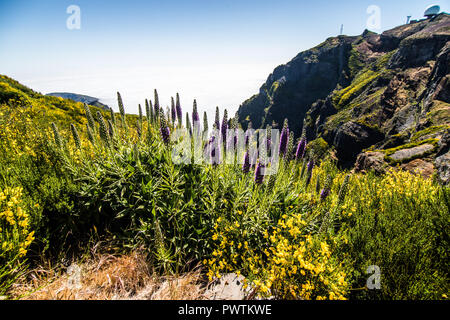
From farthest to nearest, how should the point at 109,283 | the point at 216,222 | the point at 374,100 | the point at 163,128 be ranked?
the point at 374,100 < the point at 216,222 < the point at 163,128 < the point at 109,283

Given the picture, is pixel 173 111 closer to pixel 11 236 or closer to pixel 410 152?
pixel 11 236

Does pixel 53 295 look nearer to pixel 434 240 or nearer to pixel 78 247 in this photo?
pixel 78 247

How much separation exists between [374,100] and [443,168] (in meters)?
38.0

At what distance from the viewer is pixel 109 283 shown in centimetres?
355

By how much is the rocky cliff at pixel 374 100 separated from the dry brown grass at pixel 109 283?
3710 mm

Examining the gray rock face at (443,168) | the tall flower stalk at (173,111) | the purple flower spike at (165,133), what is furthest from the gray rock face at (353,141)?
the purple flower spike at (165,133)

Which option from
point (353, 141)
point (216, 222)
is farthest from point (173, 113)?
point (353, 141)

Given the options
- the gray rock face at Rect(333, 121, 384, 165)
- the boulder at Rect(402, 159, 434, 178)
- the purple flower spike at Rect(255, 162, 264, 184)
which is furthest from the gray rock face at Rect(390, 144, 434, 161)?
the gray rock face at Rect(333, 121, 384, 165)

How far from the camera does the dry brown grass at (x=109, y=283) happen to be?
327 cm

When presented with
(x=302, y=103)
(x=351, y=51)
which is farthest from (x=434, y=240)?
(x=351, y=51)

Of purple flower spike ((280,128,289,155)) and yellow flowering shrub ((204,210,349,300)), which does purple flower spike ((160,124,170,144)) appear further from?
purple flower spike ((280,128,289,155))

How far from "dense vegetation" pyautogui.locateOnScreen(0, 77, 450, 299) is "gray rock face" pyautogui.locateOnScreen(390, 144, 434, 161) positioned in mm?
5654
